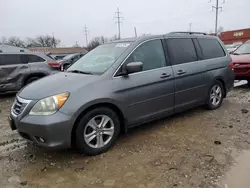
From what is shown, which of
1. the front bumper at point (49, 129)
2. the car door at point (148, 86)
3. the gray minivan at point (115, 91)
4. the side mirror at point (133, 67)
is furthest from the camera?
the car door at point (148, 86)

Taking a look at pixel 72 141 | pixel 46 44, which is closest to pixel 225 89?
pixel 72 141

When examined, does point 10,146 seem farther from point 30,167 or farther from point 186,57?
point 186,57

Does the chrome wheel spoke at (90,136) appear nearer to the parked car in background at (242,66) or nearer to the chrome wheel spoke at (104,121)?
the chrome wheel spoke at (104,121)

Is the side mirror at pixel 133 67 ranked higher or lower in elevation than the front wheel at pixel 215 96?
higher

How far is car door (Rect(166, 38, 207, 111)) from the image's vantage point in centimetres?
446

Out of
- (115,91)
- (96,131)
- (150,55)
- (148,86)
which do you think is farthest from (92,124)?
(150,55)

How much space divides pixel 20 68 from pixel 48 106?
5.62 metres

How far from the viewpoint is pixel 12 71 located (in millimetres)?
7879

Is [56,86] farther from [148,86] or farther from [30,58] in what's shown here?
[30,58]

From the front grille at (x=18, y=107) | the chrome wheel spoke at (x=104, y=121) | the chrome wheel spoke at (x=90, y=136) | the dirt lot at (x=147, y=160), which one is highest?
the front grille at (x=18, y=107)

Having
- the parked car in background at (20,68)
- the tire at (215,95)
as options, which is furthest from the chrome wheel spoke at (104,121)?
the parked car in background at (20,68)

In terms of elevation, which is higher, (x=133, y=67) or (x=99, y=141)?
(x=133, y=67)

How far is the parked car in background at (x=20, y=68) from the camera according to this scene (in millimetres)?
7770

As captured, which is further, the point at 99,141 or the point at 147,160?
the point at 99,141
